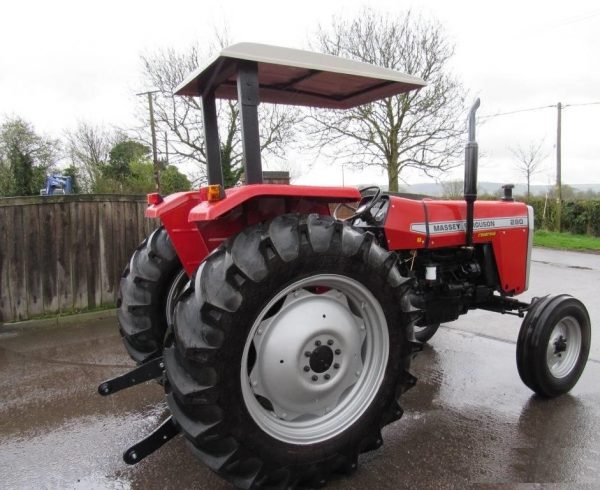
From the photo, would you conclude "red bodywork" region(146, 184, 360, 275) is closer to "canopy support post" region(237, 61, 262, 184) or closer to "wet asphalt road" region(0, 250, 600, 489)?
"canopy support post" region(237, 61, 262, 184)

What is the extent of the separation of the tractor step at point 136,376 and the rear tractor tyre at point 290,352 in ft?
1.33

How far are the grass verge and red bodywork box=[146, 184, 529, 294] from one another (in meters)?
11.8

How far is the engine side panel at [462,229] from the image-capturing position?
309 centimetres

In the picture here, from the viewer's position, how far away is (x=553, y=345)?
337 cm

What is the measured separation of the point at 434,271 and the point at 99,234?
428cm

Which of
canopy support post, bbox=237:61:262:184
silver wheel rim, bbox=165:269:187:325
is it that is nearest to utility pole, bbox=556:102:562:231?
silver wheel rim, bbox=165:269:187:325

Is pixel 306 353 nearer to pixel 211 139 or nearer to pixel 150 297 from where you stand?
pixel 150 297

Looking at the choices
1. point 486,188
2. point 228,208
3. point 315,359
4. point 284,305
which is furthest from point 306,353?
point 486,188

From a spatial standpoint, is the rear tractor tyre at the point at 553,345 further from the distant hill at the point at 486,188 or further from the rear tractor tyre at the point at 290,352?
the distant hill at the point at 486,188

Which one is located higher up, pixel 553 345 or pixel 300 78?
pixel 300 78

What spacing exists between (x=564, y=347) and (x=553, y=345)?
0.10m

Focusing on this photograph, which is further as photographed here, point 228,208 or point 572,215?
point 572,215

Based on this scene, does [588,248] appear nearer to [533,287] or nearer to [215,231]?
[533,287]

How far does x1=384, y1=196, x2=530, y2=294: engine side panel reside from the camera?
3.09 metres
